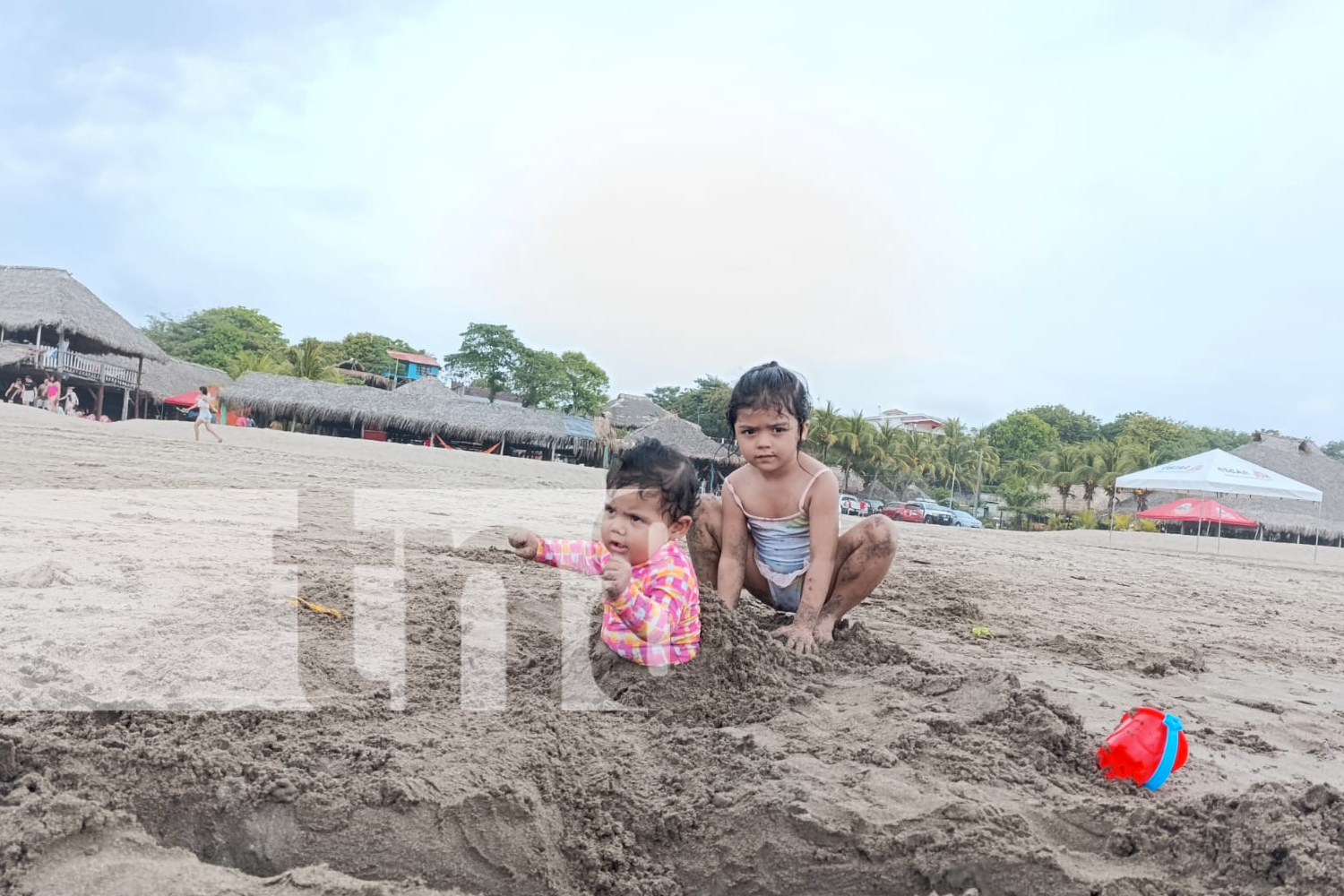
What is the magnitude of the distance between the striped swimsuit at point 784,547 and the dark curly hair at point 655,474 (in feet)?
2.26

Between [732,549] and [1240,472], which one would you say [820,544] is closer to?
[732,549]

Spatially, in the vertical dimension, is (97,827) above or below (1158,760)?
below

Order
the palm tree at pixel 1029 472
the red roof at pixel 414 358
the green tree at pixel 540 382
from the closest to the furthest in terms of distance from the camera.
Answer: the palm tree at pixel 1029 472 < the green tree at pixel 540 382 < the red roof at pixel 414 358

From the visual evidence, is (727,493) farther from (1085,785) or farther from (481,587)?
(1085,785)

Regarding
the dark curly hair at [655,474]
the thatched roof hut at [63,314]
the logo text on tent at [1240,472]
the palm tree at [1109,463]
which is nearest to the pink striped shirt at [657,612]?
the dark curly hair at [655,474]

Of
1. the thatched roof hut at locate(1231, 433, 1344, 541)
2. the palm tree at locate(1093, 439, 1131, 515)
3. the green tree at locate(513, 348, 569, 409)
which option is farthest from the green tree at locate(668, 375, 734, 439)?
the thatched roof hut at locate(1231, 433, 1344, 541)

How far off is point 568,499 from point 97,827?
29.3 ft

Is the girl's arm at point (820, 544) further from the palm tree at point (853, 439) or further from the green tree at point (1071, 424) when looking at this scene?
the green tree at point (1071, 424)

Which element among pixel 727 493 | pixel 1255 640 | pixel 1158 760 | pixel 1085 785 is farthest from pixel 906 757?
pixel 1255 640

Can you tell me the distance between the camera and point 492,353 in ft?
147

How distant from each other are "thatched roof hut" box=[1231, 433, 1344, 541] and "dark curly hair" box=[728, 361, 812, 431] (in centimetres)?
2968

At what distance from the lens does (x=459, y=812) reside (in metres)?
1.49

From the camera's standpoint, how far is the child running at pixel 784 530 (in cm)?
275

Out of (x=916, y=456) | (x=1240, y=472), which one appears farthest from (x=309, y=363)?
(x=1240, y=472)
